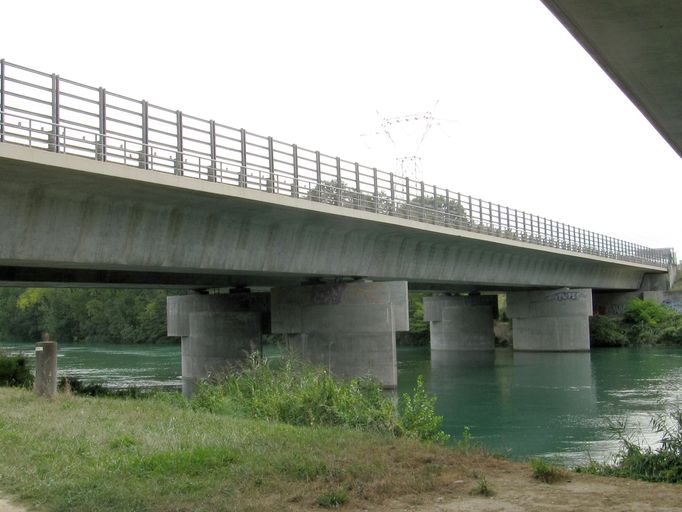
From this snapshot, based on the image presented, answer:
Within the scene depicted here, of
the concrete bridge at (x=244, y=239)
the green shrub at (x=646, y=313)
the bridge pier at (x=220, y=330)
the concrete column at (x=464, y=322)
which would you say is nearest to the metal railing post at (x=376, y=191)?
the concrete bridge at (x=244, y=239)

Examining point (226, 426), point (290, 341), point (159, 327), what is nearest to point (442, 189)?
point (290, 341)

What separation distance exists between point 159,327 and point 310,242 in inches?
2486

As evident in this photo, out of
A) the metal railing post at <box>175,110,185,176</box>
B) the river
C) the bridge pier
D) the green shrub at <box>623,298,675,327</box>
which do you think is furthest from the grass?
the green shrub at <box>623,298,675,327</box>

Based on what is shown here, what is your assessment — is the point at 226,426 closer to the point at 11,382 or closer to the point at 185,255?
the point at 185,255

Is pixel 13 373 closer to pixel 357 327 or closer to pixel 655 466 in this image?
pixel 357 327

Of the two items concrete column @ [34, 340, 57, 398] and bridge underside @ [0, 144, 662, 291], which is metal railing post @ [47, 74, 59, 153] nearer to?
bridge underside @ [0, 144, 662, 291]

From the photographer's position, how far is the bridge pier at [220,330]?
3616 centimetres

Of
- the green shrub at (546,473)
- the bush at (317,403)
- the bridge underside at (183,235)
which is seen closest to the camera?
the green shrub at (546,473)

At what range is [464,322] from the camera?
61688 millimetres

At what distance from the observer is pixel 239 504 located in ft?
25.2

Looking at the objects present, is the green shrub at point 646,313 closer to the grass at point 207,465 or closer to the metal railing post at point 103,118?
the metal railing post at point 103,118

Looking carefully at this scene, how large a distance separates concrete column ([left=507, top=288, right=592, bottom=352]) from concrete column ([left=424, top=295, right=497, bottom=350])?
479 cm

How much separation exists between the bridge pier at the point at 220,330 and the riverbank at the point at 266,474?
23906mm

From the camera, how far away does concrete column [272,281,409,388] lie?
97.5 ft
